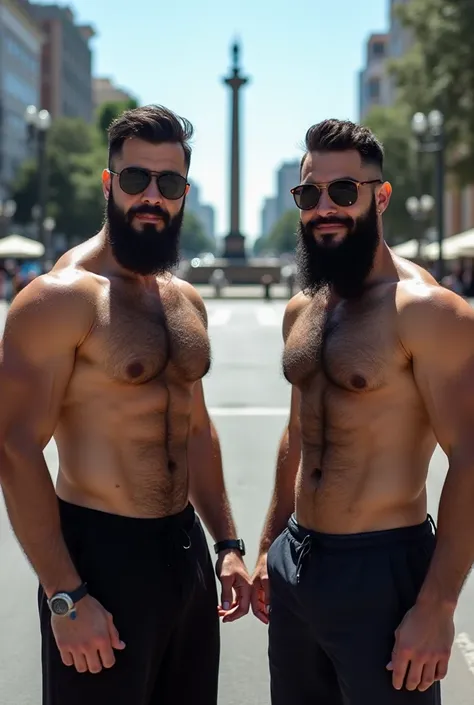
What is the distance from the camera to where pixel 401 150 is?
6744 cm

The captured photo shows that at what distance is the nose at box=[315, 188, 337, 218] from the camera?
2943 millimetres

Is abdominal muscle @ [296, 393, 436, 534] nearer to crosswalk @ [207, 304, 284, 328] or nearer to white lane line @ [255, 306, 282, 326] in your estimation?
crosswalk @ [207, 304, 284, 328]

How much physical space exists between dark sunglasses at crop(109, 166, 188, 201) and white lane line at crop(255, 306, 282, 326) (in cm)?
2584

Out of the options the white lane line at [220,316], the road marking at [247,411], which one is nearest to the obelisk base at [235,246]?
the white lane line at [220,316]

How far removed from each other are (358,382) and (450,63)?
3667 centimetres

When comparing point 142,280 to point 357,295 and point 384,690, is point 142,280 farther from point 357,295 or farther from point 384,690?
point 384,690

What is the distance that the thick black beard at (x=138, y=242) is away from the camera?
3.04 m

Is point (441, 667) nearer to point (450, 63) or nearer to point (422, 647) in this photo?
point (422, 647)

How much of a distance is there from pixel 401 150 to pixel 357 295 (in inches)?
2612

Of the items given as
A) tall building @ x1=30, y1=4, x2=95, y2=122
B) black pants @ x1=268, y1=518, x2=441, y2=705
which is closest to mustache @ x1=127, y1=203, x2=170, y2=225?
black pants @ x1=268, y1=518, x2=441, y2=705

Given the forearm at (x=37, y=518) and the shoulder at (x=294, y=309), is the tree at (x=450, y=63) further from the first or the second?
the forearm at (x=37, y=518)

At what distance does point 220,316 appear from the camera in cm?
3269

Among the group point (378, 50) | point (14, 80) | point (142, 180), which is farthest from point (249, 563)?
point (378, 50)

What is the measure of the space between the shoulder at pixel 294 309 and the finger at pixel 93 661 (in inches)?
43.0
